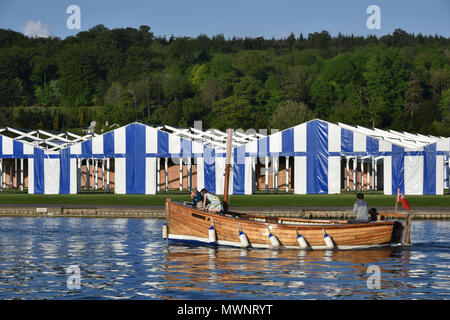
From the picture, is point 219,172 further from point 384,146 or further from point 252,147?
point 384,146

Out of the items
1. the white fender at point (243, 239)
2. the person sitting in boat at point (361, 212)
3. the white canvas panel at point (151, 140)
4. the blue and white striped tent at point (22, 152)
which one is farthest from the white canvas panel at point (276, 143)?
the white fender at point (243, 239)

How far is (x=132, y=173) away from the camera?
62.5 metres

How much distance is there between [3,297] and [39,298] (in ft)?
3.18

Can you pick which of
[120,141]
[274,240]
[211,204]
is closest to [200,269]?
[274,240]

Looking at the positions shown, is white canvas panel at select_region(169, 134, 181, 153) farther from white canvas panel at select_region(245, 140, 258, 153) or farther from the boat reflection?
the boat reflection

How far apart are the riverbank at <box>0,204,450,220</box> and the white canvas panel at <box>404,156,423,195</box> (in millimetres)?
14502

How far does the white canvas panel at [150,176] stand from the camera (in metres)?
62.1

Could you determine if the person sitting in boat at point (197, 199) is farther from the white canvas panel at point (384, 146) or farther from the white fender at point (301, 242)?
the white canvas panel at point (384, 146)

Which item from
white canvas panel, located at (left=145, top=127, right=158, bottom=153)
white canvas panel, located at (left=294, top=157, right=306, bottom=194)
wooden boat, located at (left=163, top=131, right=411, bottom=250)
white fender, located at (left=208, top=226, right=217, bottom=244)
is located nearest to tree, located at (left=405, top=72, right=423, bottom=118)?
white canvas panel, located at (left=294, top=157, right=306, bottom=194)

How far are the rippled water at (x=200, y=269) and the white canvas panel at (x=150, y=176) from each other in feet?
80.7

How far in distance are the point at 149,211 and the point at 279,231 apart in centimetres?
1567

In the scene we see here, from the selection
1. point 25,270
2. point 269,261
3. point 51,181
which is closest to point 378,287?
point 269,261

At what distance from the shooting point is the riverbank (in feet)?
140
